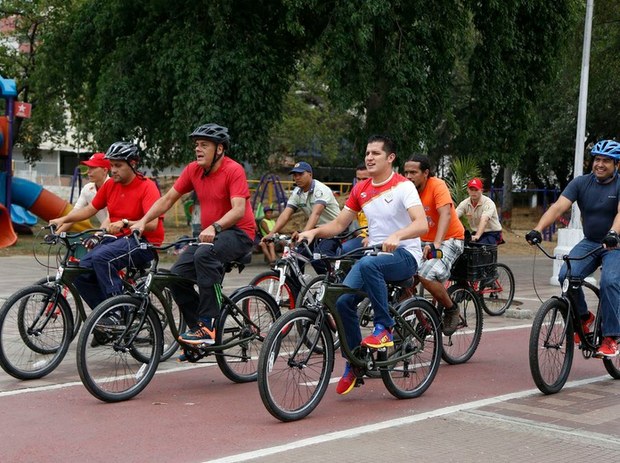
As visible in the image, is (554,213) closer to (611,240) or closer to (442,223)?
(611,240)

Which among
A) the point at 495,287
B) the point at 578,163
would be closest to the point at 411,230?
the point at 495,287

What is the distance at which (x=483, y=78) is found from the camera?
19.7 metres

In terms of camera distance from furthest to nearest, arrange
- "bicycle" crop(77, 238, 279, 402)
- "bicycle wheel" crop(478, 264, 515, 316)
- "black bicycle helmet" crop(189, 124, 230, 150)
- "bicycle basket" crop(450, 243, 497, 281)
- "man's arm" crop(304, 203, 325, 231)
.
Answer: "bicycle wheel" crop(478, 264, 515, 316)
"bicycle basket" crop(450, 243, 497, 281)
"man's arm" crop(304, 203, 325, 231)
"black bicycle helmet" crop(189, 124, 230, 150)
"bicycle" crop(77, 238, 279, 402)

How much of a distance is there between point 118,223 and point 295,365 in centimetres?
218

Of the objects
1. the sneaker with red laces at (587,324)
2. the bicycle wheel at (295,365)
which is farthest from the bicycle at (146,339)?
the sneaker with red laces at (587,324)

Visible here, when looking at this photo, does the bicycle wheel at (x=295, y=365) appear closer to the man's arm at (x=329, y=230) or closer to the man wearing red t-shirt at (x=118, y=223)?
the man's arm at (x=329, y=230)

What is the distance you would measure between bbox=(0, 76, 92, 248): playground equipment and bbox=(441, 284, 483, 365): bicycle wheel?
37.3ft

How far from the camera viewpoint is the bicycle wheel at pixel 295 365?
6305 millimetres

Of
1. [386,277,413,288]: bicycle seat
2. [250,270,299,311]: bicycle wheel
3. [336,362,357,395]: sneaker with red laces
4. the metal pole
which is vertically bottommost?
[336,362,357,395]: sneaker with red laces

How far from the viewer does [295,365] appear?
6.52 metres

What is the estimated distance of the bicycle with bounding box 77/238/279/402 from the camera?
22.7 feet

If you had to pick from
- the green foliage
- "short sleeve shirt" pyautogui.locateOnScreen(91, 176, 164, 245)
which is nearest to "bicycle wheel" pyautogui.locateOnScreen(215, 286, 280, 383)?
"short sleeve shirt" pyautogui.locateOnScreen(91, 176, 164, 245)

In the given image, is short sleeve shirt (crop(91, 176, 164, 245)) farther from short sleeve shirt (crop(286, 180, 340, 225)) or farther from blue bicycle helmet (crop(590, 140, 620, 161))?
blue bicycle helmet (crop(590, 140, 620, 161))

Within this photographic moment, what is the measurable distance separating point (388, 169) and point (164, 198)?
1841 mm
